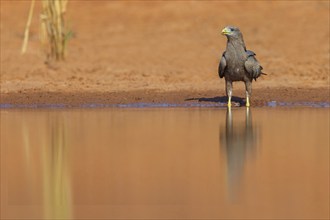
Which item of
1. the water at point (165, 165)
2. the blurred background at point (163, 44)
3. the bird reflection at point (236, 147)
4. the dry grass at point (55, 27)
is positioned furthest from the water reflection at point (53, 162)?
the dry grass at point (55, 27)

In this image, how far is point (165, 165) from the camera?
38.6ft

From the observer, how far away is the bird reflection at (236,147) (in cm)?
1075

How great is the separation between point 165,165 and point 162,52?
13521 mm

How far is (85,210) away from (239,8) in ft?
63.4

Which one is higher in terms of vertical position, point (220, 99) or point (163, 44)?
point (163, 44)

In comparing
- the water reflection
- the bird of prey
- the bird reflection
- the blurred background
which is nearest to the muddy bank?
the blurred background

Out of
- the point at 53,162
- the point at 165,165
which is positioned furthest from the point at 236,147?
the point at 53,162

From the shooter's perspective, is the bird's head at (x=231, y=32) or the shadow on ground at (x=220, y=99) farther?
the shadow on ground at (x=220, y=99)

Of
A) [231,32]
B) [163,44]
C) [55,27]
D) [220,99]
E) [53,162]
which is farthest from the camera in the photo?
[163,44]

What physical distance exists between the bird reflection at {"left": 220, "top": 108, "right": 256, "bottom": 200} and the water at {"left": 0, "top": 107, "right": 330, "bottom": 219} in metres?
0.01

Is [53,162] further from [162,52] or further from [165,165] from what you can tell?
[162,52]

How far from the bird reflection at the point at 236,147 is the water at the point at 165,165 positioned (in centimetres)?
1

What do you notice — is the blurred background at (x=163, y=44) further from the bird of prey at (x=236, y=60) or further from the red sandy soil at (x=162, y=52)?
the bird of prey at (x=236, y=60)

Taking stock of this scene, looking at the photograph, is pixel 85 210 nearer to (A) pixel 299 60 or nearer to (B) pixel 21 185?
(B) pixel 21 185
